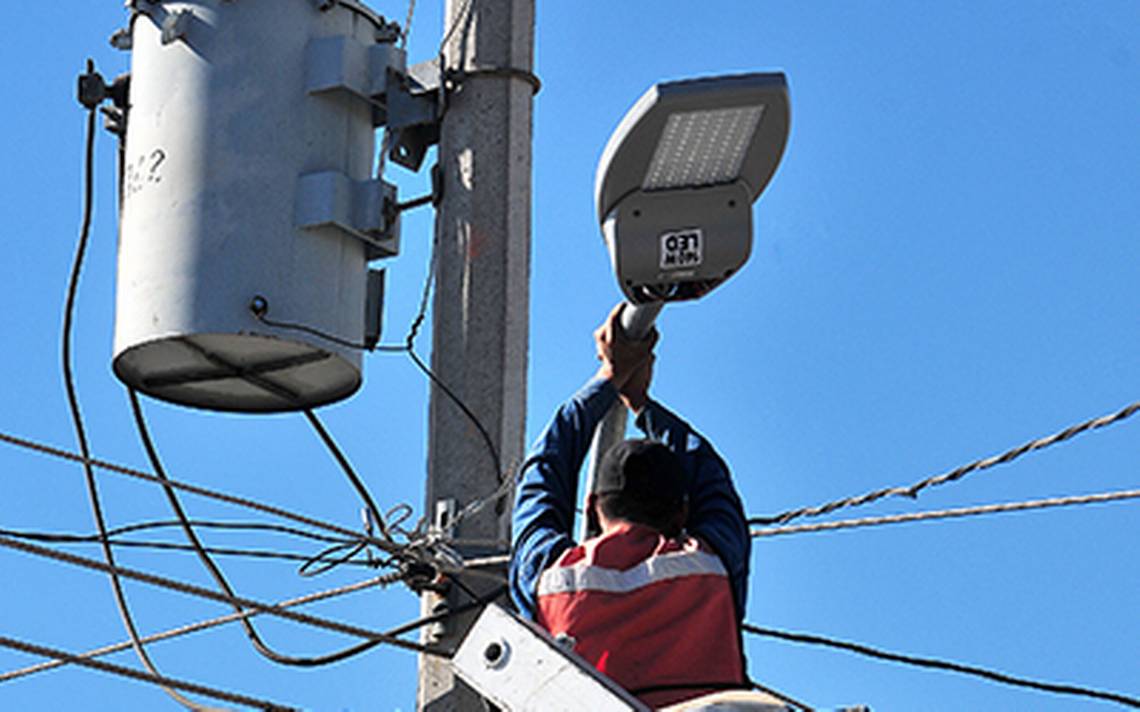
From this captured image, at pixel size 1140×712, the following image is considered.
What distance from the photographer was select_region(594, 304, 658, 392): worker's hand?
496cm

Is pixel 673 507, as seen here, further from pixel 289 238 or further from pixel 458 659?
pixel 289 238

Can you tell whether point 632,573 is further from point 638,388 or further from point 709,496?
point 638,388

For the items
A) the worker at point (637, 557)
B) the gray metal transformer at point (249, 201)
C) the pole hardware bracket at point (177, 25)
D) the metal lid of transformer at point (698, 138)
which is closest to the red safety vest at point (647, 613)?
the worker at point (637, 557)

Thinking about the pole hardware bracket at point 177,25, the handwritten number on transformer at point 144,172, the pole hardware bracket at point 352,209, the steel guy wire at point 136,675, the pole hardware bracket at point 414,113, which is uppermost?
the pole hardware bracket at point 177,25

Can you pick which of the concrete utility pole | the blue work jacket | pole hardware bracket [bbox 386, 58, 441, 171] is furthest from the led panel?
pole hardware bracket [bbox 386, 58, 441, 171]

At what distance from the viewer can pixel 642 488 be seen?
4438 mm

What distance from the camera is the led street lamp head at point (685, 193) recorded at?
13.7 feet

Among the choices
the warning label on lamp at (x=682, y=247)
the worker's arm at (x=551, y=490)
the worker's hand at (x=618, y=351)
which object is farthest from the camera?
the worker's hand at (x=618, y=351)

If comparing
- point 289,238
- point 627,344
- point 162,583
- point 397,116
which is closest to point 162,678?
point 162,583

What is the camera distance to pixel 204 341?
21.3ft

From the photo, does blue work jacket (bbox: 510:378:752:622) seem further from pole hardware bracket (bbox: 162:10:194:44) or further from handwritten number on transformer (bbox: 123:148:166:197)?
pole hardware bracket (bbox: 162:10:194:44)

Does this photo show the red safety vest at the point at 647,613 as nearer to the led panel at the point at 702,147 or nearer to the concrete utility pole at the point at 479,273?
the led panel at the point at 702,147

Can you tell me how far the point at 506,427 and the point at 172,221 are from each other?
114cm

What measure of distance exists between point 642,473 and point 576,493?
1.40ft
